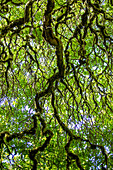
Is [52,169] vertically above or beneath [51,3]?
beneath

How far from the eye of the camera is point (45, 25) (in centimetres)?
247

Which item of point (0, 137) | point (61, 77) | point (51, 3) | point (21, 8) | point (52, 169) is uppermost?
point (21, 8)

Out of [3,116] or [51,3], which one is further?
[3,116]

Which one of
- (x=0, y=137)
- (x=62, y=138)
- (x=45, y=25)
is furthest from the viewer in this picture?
(x=62, y=138)

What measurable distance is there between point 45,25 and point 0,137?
1501mm

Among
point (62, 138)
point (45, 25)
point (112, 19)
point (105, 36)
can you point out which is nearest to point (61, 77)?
point (45, 25)

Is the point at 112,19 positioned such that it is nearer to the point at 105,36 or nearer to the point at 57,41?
the point at 105,36

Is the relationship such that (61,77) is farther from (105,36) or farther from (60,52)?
(105,36)

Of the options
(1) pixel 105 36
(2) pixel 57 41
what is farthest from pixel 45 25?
(1) pixel 105 36

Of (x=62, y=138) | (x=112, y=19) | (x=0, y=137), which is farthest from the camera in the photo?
(x=62, y=138)

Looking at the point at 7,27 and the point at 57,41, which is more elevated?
the point at 7,27

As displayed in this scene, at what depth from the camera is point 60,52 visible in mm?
2590

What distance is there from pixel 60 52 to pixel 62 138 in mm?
1777

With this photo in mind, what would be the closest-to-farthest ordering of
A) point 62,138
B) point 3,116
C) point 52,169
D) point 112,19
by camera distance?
point 112,19 < point 52,169 < point 62,138 < point 3,116
